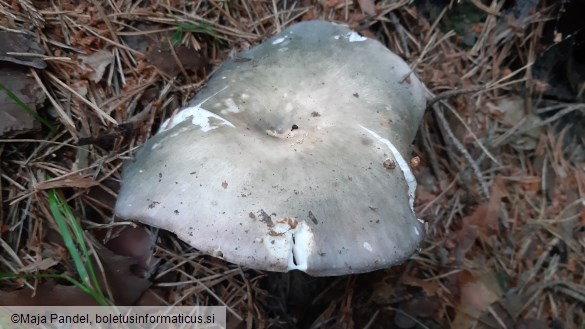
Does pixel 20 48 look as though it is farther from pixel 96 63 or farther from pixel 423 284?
Answer: pixel 423 284

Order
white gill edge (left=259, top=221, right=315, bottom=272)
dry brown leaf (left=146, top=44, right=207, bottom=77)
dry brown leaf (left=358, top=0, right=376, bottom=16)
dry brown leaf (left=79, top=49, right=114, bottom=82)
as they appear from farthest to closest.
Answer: dry brown leaf (left=358, top=0, right=376, bottom=16) → dry brown leaf (left=146, top=44, right=207, bottom=77) → dry brown leaf (left=79, top=49, right=114, bottom=82) → white gill edge (left=259, top=221, right=315, bottom=272)

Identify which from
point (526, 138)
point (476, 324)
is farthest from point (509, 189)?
point (476, 324)

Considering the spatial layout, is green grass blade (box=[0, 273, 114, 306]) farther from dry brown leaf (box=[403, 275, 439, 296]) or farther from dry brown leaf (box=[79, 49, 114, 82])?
dry brown leaf (box=[403, 275, 439, 296])

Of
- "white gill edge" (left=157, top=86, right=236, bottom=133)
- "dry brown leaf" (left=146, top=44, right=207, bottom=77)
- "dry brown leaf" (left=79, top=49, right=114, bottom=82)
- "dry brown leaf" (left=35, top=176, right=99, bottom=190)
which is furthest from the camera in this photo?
"dry brown leaf" (left=146, top=44, right=207, bottom=77)

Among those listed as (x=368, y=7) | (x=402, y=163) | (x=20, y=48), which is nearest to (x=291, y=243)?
(x=402, y=163)

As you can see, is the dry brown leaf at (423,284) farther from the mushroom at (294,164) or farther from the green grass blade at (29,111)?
the green grass blade at (29,111)

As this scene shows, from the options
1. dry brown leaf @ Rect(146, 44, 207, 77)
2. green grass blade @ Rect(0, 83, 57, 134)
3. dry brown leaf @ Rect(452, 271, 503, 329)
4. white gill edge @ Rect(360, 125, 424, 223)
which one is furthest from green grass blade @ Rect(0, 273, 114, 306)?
dry brown leaf @ Rect(452, 271, 503, 329)

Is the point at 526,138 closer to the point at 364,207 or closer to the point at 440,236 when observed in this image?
the point at 440,236
